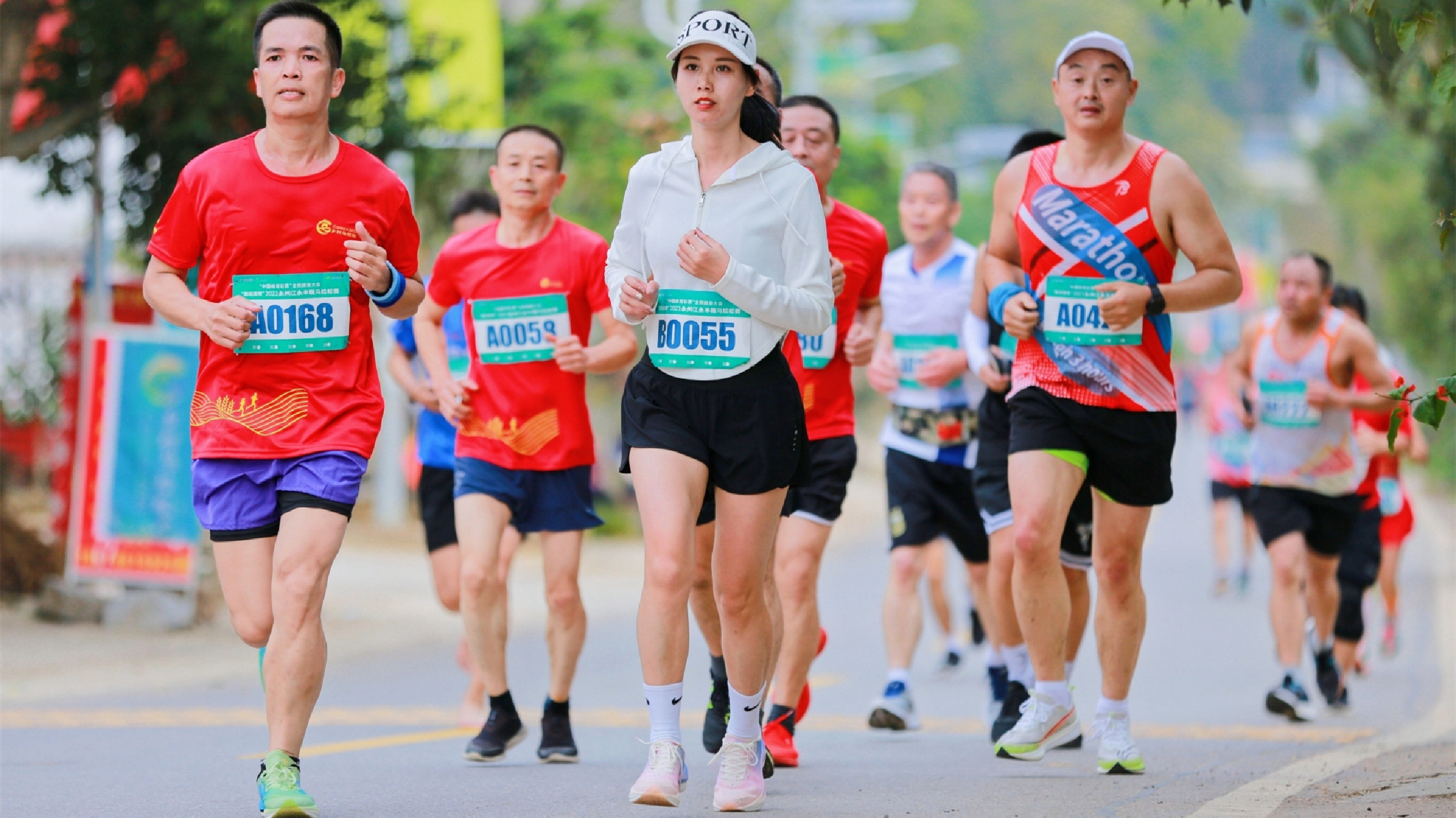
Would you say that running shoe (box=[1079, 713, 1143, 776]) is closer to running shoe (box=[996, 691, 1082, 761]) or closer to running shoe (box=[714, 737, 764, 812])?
running shoe (box=[996, 691, 1082, 761])

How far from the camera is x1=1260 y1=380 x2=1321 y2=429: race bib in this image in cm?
1005

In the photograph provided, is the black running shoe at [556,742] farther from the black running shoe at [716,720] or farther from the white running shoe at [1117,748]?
the white running shoe at [1117,748]

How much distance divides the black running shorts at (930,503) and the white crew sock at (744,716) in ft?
11.4

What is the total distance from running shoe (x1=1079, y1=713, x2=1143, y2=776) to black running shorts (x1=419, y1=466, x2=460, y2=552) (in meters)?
3.39

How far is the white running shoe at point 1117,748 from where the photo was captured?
6.77 m

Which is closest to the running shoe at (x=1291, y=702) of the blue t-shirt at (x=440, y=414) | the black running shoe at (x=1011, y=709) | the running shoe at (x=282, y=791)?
the black running shoe at (x=1011, y=709)

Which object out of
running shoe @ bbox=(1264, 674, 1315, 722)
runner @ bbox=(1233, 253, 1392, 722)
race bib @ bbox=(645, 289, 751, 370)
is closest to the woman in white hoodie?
race bib @ bbox=(645, 289, 751, 370)

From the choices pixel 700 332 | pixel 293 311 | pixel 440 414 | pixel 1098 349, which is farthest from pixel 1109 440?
pixel 440 414

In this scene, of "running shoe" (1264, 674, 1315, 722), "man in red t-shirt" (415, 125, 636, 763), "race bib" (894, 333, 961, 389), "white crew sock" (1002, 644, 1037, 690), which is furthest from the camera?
"running shoe" (1264, 674, 1315, 722)

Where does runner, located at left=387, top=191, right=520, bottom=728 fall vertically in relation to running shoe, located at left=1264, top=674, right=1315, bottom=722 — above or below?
above

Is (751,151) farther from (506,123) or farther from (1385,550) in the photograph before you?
(506,123)

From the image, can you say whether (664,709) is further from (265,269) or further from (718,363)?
(265,269)

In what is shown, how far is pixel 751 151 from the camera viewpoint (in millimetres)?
5875

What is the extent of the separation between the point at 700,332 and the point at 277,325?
1.21 meters
